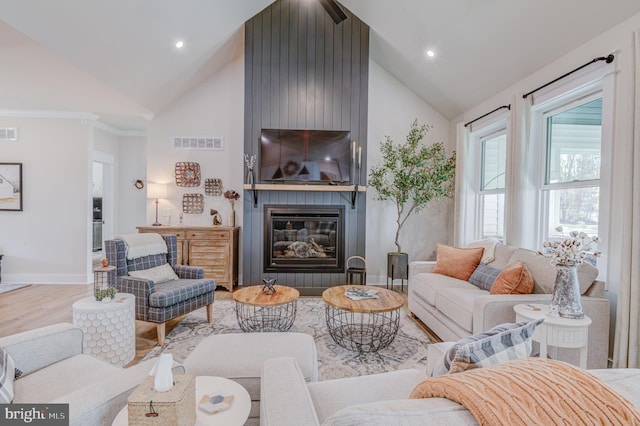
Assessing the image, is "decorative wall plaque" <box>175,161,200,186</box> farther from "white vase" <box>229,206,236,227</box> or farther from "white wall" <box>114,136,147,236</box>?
"white wall" <box>114,136,147,236</box>

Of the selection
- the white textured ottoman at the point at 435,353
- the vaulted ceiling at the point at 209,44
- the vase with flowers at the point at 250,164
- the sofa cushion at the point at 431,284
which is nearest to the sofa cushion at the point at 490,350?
the white textured ottoman at the point at 435,353

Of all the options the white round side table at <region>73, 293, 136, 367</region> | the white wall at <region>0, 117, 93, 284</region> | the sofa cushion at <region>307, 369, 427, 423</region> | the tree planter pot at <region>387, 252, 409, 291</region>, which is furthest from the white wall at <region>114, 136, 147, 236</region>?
the sofa cushion at <region>307, 369, 427, 423</region>

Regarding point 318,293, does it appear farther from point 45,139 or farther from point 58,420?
point 45,139

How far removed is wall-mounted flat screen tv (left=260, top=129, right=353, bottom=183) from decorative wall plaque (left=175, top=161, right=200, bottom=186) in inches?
46.8

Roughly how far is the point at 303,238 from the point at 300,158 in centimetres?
118

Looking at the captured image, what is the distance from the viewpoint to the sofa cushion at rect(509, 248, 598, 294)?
227 centimetres

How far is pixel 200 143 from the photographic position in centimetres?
497

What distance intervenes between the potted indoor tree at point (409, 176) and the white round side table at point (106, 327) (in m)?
3.34

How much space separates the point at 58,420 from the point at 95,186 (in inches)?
244

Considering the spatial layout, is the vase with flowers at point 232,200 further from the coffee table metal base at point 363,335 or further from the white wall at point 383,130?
the coffee table metal base at point 363,335

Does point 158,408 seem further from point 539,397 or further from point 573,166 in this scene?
point 573,166

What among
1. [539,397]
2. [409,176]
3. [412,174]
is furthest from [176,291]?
[412,174]

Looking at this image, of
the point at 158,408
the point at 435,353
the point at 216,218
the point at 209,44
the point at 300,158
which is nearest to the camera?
the point at 158,408

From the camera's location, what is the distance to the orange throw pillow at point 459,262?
11.0 feet
